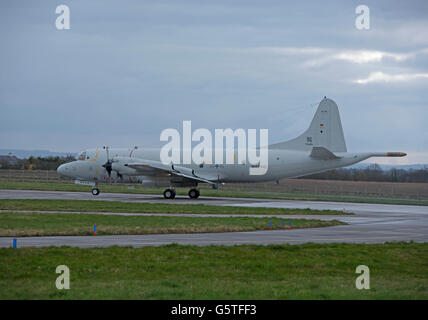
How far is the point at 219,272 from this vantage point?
15.0 meters

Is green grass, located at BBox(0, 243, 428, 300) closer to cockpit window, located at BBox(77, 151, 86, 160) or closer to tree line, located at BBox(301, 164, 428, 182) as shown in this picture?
cockpit window, located at BBox(77, 151, 86, 160)

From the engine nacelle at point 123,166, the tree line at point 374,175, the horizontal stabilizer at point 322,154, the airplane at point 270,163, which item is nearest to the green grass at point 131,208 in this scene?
the airplane at point 270,163

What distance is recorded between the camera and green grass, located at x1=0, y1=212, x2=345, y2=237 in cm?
2359

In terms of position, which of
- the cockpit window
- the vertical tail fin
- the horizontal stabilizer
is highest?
the vertical tail fin

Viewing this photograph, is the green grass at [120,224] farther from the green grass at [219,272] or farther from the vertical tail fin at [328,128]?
the vertical tail fin at [328,128]

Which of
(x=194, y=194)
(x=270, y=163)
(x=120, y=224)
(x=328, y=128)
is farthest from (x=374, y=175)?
(x=120, y=224)

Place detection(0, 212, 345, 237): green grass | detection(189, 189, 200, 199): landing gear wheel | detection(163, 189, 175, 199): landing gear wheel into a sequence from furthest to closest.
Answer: detection(189, 189, 200, 199): landing gear wheel < detection(163, 189, 175, 199): landing gear wheel < detection(0, 212, 345, 237): green grass

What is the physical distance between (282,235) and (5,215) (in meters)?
15.2

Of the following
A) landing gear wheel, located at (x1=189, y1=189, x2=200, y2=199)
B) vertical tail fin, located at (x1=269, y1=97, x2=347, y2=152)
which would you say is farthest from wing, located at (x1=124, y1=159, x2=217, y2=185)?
vertical tail fin, located at (x1=269, y1=97, x2=347, y2=152)

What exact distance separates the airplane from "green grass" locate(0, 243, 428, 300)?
26.0 m

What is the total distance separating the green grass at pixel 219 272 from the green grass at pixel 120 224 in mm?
5616

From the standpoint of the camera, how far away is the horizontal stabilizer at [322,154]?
45.0 meters
